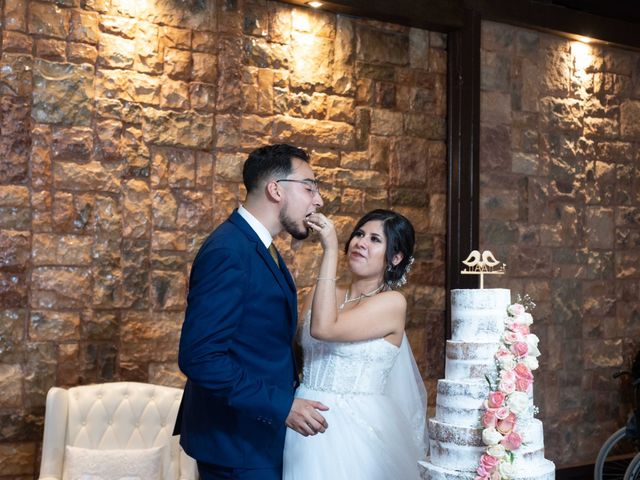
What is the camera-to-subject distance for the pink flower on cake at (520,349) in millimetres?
2836

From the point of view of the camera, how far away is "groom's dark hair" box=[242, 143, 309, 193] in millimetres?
2988

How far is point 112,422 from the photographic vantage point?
4.38 meters

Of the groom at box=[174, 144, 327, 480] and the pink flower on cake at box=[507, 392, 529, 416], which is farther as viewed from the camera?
the pink flower on cake at box=[507, 392, 529, 416]

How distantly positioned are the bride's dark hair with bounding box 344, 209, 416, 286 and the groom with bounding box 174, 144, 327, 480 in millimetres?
630

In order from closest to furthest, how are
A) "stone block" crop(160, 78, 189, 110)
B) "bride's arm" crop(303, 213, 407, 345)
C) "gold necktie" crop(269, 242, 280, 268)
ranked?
"gold necktie" crop(269, 242, 280, 268)
"bride's arm" crop(303, 213, 407, 345)
"stone block" crop(160, 78, 189, 110)

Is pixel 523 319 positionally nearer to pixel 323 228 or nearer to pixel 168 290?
pixel 323 228

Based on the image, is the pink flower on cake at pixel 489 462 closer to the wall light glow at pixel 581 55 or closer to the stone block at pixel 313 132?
the stone block at pixel 313 132

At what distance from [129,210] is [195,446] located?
2375 millimetres

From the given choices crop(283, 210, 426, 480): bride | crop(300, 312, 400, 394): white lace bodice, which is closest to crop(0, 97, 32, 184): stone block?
crop(283, 210, 426, 480): bride

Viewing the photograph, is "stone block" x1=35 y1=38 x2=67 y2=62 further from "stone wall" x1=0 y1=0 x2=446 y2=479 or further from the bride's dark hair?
the bride's dark hair

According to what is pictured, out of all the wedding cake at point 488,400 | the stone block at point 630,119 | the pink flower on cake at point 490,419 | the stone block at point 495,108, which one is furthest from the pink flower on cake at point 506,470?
the stone block at point 630,119

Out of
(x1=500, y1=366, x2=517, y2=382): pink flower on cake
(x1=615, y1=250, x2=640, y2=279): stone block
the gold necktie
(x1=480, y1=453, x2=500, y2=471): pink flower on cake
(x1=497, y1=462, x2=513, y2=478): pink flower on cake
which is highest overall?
(x1=615, y1=250, x2=640, y2=279): stone block

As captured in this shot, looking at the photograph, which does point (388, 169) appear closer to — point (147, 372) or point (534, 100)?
point (534, 100)

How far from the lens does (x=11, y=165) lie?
470 centimetres
